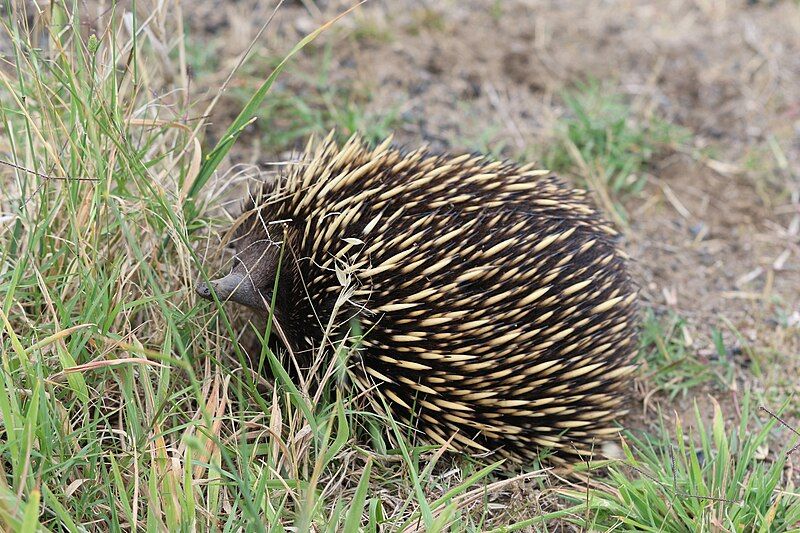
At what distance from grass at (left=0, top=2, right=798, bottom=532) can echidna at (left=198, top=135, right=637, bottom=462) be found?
14cm

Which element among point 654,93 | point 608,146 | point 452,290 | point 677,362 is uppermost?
point 452,290

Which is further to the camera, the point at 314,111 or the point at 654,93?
the point at 654,93

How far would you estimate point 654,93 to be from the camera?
4.30 metres

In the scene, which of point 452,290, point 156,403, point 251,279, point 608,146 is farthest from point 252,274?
point 608,146

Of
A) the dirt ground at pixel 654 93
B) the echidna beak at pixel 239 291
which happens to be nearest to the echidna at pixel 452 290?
the echidna beak at pixel 239 291

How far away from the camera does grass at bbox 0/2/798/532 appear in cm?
194

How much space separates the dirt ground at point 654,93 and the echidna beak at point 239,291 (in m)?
1.28

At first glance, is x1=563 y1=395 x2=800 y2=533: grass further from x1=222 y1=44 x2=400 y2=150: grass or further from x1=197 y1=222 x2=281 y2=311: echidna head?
x1=222 y1=44 x2=400 y2=150: grass

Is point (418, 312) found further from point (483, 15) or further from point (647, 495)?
point (483, 15)

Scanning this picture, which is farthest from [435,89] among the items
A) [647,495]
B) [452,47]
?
[647,495]

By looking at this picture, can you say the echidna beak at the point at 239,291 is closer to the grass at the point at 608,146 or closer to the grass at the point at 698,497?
the grass at the point at 698,497

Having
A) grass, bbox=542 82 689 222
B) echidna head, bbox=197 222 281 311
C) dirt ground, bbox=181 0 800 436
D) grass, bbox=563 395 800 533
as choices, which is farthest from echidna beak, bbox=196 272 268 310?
grass, bbox=542 82 689 222

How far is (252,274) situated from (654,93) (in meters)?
2.79

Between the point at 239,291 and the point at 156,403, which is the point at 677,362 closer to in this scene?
the point at 239,291
